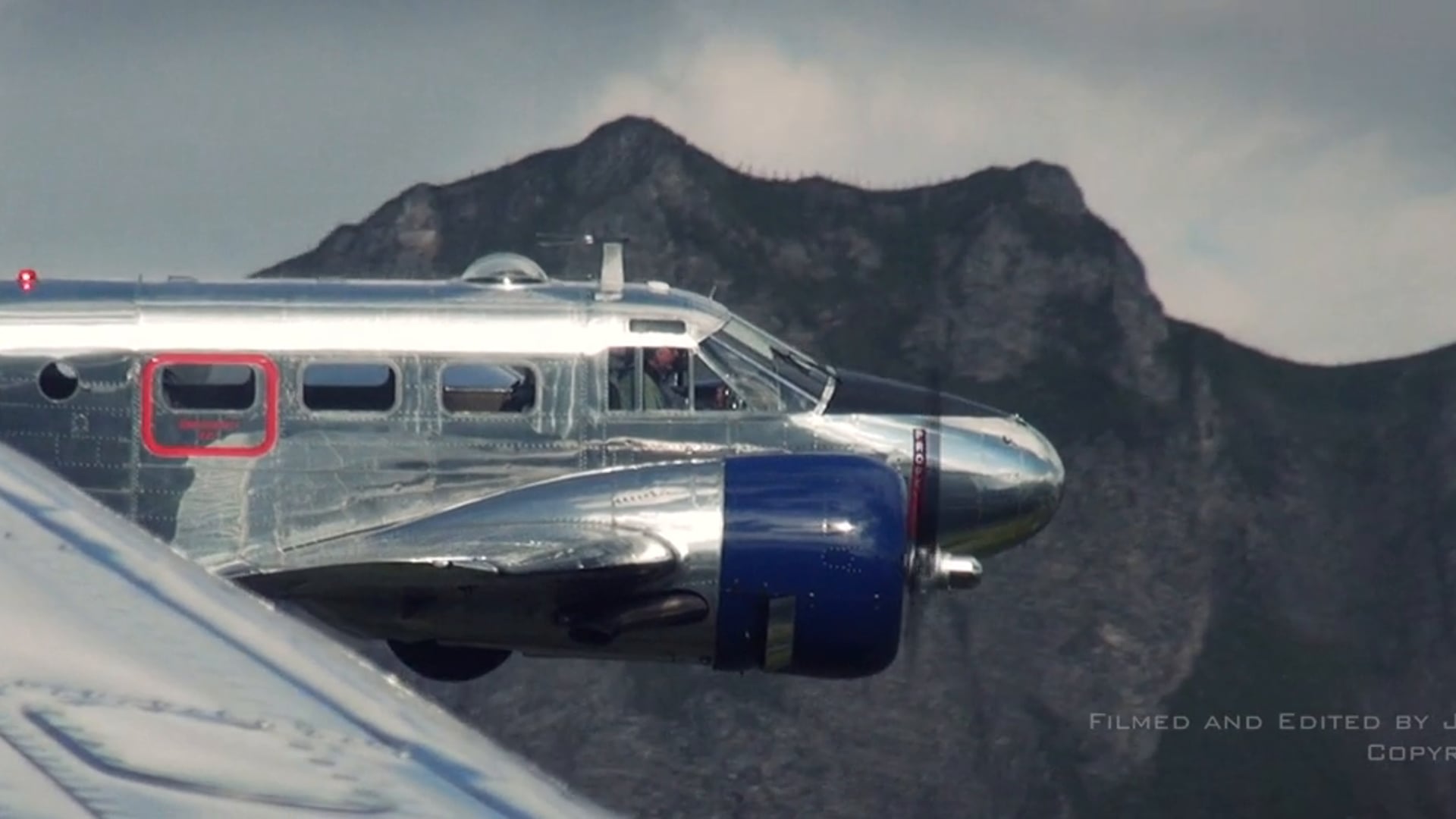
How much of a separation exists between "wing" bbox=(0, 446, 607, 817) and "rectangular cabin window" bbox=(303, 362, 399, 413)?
8.02m

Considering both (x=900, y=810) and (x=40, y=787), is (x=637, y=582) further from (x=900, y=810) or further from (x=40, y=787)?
(x=40, y=787)

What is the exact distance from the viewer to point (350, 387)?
12922 mm

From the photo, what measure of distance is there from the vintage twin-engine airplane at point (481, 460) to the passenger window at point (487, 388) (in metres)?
0.01

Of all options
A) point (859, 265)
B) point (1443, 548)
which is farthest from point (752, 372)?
point (1443, 548)

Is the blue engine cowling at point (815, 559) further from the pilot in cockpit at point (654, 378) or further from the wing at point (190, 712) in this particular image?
the wing at point (190, 712)

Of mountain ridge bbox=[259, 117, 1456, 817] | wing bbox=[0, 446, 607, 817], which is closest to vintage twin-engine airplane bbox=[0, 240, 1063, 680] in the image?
mountain ridge bbox=[259, 117, 1456, 817]

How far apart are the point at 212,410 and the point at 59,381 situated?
0.81 meters

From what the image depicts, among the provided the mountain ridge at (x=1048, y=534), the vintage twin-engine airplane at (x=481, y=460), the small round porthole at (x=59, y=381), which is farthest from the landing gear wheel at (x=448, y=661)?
the small round porthole at (x=59, y=381)

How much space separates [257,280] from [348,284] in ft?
1.64

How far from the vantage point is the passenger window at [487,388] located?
12898mm

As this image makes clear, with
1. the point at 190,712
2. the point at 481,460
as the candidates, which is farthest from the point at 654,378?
the point at 190,712

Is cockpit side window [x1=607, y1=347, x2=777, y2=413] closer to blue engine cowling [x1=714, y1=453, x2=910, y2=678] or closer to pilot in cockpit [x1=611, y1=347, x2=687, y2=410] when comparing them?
pilot in cockpit [x1=611, y1=347, x2=687, y2=410]

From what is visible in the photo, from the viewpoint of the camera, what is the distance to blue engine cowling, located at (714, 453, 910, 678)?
1223cm

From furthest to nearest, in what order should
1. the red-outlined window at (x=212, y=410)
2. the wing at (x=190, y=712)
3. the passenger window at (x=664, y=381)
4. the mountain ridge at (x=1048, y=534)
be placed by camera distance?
the mountain ridge at (x=1048, y=534) < the passenger window at (x=664, y=381) < the red-outlined window at (x=212, y=410) < the wing at (x=190, y=712)
